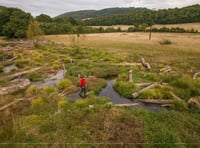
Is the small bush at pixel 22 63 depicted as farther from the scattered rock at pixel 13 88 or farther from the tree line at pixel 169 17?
the tree line at pixel 169 17

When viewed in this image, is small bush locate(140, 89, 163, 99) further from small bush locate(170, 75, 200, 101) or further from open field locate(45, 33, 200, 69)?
open field locate(45, 33, 200, 69)

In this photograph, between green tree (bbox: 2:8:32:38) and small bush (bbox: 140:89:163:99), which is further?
green tree (bbox: 2:8:32:38)

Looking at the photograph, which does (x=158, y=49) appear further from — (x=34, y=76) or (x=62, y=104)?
(x=62, y=104)

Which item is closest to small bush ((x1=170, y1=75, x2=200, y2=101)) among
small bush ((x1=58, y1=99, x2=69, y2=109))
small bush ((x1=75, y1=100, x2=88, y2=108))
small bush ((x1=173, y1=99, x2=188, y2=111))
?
small bush ((x1=173, y1=99, x2=188, y2=111))

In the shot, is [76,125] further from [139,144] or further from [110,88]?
[110,88]

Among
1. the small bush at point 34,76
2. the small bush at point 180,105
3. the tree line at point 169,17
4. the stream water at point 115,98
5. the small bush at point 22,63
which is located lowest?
the stream water at point 115,98

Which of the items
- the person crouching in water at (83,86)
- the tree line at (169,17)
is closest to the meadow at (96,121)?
the person crouching in water at (83,86)

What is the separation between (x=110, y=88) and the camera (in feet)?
59.9

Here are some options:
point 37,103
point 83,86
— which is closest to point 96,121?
point 37,103

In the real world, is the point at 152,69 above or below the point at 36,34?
below

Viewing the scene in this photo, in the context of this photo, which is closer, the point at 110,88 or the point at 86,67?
the point at 110,88

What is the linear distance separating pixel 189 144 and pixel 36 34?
43.5 metres

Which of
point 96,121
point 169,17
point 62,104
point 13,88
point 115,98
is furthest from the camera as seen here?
point 169,17

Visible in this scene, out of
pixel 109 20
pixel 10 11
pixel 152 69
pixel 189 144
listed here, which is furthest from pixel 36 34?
pixel 109 20
